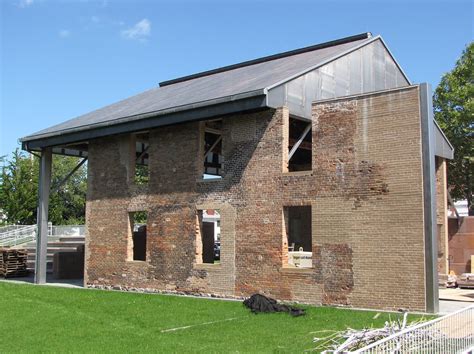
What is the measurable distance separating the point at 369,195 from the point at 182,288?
686cm

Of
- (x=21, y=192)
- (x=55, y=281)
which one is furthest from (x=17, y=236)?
(x=55, y=281)

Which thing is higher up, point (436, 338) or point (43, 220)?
point (43, 220)

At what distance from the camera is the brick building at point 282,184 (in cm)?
1357

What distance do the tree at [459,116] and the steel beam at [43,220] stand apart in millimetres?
18864

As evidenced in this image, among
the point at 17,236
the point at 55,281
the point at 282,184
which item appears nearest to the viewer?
the point at 282,184

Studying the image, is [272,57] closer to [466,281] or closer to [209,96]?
[209,96]

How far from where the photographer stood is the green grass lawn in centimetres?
976

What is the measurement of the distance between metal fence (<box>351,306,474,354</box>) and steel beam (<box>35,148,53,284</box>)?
17342 mm

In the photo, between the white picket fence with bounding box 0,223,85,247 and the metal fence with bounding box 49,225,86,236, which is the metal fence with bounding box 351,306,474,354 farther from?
the metal fence with bounding box 49,225,86,236

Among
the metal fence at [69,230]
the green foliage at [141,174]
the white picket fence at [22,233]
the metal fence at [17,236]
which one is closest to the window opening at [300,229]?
the white picket fence at [22,233]

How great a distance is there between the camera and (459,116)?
26984mm

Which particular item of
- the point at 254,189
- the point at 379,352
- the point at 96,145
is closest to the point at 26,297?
the point at 96,145

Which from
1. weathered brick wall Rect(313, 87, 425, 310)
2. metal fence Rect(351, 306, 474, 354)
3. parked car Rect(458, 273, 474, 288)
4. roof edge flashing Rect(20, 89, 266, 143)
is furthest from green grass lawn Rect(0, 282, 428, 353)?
parked car Rect(458, 273, 474, 288)

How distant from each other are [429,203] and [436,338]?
248 inches
